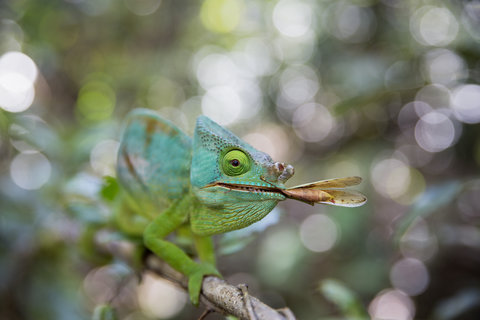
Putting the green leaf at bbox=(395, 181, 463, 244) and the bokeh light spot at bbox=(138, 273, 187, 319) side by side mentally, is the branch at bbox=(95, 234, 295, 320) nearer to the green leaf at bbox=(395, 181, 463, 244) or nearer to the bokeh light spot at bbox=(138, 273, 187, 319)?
the green leaf at bbox=(395, 181, 463, 244)

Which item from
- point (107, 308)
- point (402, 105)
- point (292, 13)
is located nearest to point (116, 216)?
point (107, 308)

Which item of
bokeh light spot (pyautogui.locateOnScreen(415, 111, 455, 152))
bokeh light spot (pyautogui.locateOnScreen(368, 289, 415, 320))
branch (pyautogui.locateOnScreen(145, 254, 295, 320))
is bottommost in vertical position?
branch (pyautogui.locateOnScreen(145, 254, 295, 320))

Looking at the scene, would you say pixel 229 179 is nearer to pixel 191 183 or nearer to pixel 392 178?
pixel 191 183

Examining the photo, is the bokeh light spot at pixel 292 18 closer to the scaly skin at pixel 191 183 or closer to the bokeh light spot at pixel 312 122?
the bokeh light spot at pixel 312 122

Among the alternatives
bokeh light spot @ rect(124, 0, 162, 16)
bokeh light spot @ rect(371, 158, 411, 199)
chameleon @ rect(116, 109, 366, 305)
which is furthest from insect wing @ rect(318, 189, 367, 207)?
bokeh light spot @ rect(124, 0, 162, 16)

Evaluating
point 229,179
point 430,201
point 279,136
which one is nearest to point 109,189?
point 229,179

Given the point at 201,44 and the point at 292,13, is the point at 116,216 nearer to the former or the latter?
the point at 292,13

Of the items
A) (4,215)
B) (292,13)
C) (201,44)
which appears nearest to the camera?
(4,215)
